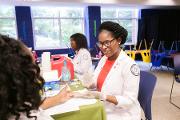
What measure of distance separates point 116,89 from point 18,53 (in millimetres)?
1007

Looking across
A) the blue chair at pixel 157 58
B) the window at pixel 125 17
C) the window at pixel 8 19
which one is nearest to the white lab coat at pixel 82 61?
the blue chair at pixel 157 58

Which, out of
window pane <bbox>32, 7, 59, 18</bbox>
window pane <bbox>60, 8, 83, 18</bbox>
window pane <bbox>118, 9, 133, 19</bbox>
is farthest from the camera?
window pane <bbox>118, 9, 133, 19</bbox>

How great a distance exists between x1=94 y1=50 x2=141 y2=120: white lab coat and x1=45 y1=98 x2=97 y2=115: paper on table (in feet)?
0.75

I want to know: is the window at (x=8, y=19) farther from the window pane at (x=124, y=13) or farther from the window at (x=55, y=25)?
the window pane at (x=124, y=13)

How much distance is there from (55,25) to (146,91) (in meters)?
6.41

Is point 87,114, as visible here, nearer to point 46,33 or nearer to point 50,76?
point 50,76

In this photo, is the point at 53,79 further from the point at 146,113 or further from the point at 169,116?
the point at 169,116

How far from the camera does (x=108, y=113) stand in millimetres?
1531

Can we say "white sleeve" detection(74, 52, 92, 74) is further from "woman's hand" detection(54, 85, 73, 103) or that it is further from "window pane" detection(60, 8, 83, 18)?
"window pane" detection(60, 8, 83, 18)

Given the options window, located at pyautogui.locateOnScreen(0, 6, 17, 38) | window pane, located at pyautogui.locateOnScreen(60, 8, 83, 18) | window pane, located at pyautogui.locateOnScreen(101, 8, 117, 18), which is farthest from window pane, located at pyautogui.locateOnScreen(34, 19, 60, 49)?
window pane, located at pyautogui.locateOnScreen(101, 8, 117, 18)

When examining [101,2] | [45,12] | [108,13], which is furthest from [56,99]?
[108,13]

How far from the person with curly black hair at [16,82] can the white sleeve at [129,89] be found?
828 mm

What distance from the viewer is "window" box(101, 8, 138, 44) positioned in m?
8.05

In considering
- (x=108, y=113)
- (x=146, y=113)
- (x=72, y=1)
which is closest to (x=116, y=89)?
(x=108, y=113)
